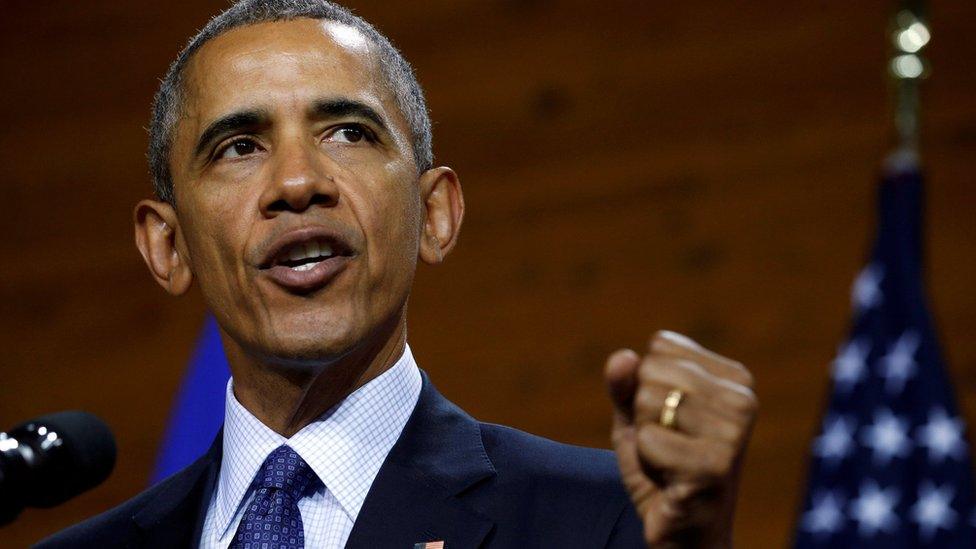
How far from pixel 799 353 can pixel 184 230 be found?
214 cm

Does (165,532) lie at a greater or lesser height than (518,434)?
lesser

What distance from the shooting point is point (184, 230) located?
2029 millimetres

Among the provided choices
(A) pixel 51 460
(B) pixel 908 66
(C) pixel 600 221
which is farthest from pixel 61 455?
(B) pixel 908 66

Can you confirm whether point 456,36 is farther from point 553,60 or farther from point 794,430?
point 794,430

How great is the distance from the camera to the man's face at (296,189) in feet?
6.05

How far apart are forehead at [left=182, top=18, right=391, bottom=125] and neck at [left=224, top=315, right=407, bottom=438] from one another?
0.34 metres

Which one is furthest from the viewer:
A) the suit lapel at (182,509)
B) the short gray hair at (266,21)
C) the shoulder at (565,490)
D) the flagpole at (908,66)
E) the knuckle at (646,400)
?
the flagpole at (908,66)

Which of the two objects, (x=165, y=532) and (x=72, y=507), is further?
(x=72, y=507)

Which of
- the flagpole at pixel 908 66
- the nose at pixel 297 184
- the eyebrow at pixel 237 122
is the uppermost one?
the flagpole at pixel 908 66

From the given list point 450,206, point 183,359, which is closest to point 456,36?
point 183,359

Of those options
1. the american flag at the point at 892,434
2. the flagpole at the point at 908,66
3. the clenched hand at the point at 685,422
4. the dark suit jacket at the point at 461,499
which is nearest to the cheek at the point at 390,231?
the dark suit jacket at the point at 461,499

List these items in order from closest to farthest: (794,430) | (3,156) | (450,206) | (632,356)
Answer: (632,356) < (450,206) < (794,430) < (3,156)

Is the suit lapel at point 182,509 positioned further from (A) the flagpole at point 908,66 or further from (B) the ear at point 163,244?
(A) the flagpole at point 908,66

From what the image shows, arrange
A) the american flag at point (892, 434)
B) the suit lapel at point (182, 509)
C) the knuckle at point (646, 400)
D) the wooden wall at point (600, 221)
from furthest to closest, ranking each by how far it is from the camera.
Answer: the wooden wall at point (600, 221) → the american flag at point (892, 434) → the suit lapel at point (182, 509) → the knuckle at point (646, 400)
